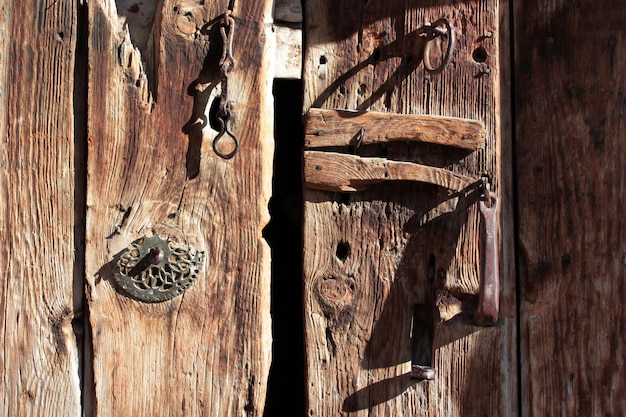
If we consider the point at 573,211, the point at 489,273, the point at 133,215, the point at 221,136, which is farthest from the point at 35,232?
the point at 573,211

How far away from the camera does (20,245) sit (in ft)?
5.19

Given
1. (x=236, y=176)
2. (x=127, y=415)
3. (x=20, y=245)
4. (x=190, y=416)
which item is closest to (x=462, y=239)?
(x=236, y=176)

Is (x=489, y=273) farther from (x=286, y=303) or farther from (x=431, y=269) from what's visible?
(x=286, y=303)

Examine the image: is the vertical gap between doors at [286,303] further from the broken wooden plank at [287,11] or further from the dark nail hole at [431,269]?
the dark nail hole at [431,269]

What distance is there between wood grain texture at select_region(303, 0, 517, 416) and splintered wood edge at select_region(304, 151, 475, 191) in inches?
1.1

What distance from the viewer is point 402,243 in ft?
5.30

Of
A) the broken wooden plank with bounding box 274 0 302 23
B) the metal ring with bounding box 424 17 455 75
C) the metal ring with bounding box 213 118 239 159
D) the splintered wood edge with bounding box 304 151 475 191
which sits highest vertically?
the broken wooden plank with bounding box 274 0 302 23

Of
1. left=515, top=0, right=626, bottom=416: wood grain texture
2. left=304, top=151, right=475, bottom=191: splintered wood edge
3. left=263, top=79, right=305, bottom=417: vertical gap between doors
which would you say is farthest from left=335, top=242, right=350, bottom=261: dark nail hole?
left=515, top=0, right=626, bottom=416: wood grain texture

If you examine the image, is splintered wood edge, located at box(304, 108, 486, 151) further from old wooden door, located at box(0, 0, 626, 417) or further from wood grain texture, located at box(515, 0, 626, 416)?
wood grain texture, located at box(515, 0, 626, 416)

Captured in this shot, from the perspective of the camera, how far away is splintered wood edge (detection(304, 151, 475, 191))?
1587 mm

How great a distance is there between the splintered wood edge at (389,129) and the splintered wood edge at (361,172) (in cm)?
3

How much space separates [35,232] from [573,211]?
3.52 ft

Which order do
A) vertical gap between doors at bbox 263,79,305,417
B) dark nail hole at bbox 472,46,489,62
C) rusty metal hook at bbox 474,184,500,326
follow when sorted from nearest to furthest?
rusty metal hook at bbox 474,184,500,326 < dark nail hole at bbox 472,46,489,62 < vertical gap between doors at bbox 263,79,305,417

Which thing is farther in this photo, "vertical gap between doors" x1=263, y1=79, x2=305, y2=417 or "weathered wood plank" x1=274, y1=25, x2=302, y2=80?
"vertical gap between doors" x1=263, y1=79, x2=305, y2=417
